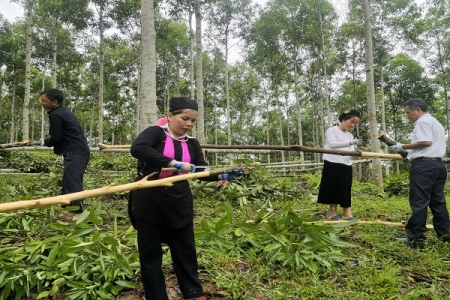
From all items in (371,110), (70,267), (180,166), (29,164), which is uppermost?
(371,110)

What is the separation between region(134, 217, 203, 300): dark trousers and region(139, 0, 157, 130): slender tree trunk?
317 centimetres

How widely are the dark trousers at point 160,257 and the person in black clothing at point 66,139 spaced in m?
2.07

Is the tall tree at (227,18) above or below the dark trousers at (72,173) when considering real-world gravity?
above

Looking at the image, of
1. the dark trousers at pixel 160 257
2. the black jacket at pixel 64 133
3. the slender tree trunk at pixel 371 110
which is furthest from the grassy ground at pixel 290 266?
the slender tree trunk at pixel 371 110

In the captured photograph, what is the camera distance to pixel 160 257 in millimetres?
2133

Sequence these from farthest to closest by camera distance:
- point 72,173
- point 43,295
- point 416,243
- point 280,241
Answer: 1. point 72,173
2. point 416,243
3. point 280,241
4. point 43,295

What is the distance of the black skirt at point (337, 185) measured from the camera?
13.8 feet

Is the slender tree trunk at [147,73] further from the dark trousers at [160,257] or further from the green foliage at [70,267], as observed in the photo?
the dark trousers at [160,257]

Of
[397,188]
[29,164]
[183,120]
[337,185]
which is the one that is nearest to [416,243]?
[337,185]

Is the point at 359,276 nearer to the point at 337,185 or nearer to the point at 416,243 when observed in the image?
the point at 416,243

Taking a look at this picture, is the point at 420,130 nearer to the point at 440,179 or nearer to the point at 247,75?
the point at 440,179

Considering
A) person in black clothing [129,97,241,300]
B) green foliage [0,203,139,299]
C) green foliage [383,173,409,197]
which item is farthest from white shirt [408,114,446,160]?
green foliage [383,173,409,197]

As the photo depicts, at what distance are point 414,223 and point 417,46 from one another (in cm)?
1738

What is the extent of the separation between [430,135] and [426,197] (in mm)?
685
